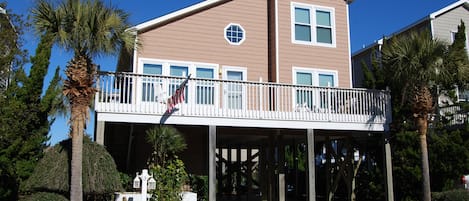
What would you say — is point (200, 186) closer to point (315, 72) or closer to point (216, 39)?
point (216, 39)

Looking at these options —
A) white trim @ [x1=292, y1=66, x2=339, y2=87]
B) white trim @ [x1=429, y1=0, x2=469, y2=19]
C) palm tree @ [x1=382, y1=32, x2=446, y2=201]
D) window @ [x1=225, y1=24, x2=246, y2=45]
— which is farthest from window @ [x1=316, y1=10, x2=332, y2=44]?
white trim @ [x1=429, y1=0, x2=469, y2=19]

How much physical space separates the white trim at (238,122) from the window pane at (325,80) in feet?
9.16

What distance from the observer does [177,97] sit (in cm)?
1220

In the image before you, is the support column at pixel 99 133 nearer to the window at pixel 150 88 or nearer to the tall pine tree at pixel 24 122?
the window at pixel 150 88

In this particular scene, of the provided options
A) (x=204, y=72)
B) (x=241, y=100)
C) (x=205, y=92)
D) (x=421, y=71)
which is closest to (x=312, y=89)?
(x=241, y=100)

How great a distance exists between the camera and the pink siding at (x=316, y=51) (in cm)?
1669

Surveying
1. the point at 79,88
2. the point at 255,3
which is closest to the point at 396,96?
the point at 255,3

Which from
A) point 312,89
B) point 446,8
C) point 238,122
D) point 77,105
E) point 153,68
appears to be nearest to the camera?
point 77,105

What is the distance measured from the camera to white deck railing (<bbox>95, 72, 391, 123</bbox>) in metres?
12.5

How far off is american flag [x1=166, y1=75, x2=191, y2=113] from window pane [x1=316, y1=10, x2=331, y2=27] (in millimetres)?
7044

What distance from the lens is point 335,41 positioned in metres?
17.6

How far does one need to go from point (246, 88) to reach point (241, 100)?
402 millimetres

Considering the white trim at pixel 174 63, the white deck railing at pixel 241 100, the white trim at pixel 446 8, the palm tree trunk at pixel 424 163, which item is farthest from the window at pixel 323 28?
the white trim at pixel 446 8

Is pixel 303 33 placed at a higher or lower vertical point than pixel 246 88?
higher
